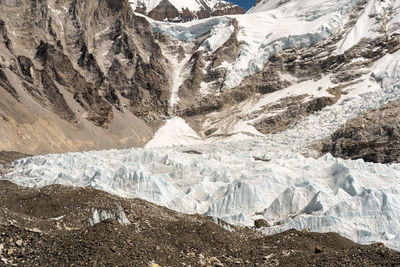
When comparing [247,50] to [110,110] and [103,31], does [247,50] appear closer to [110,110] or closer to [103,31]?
[103,31]

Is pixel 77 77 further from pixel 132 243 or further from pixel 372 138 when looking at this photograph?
pixel 132 243

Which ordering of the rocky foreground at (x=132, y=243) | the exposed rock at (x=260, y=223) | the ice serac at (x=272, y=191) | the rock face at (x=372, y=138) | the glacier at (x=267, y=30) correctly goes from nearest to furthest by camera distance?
the rocky foreground at (x=132, y=243) → the ice serac at (x=272, y=191) → the exposed rock at (x=260, y=223) → the rock face at (x=372, y=138) → the glacier at (x=267, y=30)

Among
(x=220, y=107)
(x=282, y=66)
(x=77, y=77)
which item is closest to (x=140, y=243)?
(x=77, y=77)

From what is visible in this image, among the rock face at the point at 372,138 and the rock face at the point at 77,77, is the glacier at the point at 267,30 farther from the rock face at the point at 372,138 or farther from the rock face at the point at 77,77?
the rock face at the point at 372,138

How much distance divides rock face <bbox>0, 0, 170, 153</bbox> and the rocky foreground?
54.7 metres

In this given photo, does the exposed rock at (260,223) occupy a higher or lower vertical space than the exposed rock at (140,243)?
lower

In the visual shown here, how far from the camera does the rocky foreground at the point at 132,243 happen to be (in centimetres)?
1284

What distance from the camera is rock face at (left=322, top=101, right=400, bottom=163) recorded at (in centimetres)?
5891

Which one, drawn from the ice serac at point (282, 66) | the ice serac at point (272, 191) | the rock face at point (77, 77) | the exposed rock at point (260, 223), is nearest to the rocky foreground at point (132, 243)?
the ice serac at point (272, 191)

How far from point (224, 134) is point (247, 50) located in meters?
46.9

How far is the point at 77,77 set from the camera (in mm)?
106875

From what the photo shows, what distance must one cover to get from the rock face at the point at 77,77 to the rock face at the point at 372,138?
152 ft

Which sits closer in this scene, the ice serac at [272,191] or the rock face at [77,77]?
the ice serac at [272,191]

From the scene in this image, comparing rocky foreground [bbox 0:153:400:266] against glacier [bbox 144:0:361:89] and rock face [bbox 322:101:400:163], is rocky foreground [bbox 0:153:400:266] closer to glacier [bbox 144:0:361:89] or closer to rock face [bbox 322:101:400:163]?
rock face [bbox 322:101:400:163]
